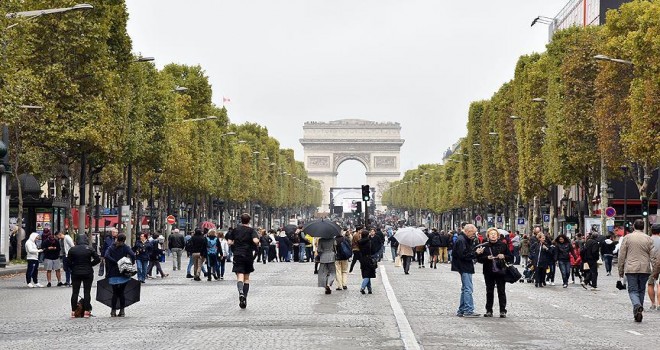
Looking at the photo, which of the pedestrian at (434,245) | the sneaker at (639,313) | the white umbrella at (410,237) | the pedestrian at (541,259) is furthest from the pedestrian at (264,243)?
the sneaker at (639,313)

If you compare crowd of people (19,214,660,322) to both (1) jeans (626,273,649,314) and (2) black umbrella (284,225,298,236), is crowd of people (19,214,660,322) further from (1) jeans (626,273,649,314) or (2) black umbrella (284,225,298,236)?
(2) black umbrella (284,225,298,236)

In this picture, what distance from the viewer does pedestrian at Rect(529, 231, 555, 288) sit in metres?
44.3

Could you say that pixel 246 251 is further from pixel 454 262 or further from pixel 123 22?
pixel 123 22

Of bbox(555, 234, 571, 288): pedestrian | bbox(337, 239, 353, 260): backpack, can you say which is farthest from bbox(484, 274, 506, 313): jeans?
bbox(555, 234, 571, 288): pedestrian

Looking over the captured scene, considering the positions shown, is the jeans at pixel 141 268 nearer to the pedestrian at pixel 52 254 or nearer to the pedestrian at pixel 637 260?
the pedestrian at pixel 52 254

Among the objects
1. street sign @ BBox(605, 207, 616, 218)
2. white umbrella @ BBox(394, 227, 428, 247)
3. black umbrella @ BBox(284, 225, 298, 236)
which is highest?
street sign @ BBox(605, 207, 616, 218)

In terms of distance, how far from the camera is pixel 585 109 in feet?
228

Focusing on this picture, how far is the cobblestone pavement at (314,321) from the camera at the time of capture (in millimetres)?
21000

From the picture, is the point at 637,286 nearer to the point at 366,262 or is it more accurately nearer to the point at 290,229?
the point at 366,262

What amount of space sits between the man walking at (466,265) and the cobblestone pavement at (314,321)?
0.47m

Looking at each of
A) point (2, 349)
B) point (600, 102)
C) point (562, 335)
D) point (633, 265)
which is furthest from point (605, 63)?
point (2, 349)

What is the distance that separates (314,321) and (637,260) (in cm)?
628

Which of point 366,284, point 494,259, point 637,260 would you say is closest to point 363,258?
point 366,284

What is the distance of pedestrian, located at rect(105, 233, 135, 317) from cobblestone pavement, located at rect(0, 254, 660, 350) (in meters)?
0.34
